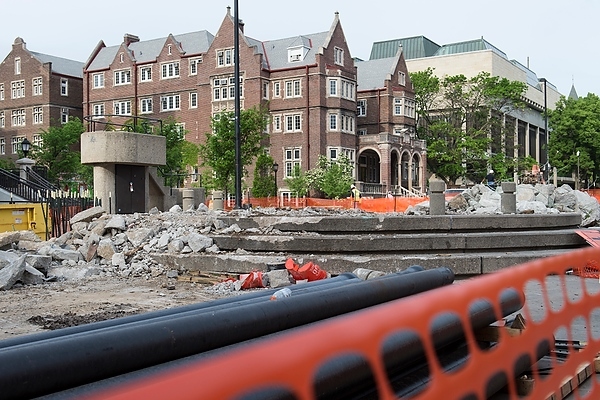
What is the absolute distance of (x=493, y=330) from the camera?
544 centimetres

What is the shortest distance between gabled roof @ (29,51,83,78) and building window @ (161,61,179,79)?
15.6m

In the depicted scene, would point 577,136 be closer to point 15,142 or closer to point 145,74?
point 145,74

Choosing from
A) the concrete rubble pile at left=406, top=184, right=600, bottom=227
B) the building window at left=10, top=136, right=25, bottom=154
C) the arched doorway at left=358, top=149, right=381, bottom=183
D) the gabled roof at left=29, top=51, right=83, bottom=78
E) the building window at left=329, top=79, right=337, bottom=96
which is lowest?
the concrete rubble pile at left=406, top=184, right=600, bottom=227

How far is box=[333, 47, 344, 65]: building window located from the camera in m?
59.2

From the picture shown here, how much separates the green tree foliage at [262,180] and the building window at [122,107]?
2078 cm

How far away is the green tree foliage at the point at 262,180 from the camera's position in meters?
52.8

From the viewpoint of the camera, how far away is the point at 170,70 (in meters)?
64.3

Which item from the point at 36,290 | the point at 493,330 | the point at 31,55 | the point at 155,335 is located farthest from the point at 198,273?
the point at 31,55

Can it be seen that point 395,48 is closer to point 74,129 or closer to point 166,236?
point 74,129

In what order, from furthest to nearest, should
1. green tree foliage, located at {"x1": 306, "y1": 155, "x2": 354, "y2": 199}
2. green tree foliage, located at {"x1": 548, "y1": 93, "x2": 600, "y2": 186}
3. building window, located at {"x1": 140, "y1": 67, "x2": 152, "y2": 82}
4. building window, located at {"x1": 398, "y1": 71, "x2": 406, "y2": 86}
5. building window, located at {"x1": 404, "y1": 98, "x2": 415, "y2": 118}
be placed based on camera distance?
green tree foliage, located at {"x1": 548, "y1": 93, "x2": 600, "y2": 186}
building window, located at {"x1": 398, "y1": 71, "x2": 406, "y2": 86}
building window, located at {"x1": 140, "y1": 67, "x2": 152, "y2": 82}
building window, located at {"x1": 404, "y1": 98, "x2": 415, "y2": 118}
green tree foliage, located at {"x1": 306, "y1": 155, "x2": 354, "y2": 199}

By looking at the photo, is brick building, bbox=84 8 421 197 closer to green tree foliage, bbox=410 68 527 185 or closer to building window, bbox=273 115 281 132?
building window, bbox=273 115 281 132

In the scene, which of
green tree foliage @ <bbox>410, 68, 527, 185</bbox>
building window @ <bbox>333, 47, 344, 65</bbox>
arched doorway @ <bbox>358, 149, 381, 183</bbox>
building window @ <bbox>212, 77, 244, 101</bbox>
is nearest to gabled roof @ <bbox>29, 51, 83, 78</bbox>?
building window @ <bbox>212, 77, 244, 101</bbox>

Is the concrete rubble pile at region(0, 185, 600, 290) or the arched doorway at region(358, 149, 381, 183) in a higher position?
the arched doorway at region(358, 149, 381, 183)

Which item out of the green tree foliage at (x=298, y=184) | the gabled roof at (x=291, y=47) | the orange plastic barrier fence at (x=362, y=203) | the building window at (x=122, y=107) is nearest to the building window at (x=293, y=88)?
the gabled roof at (x=291, y=47)
